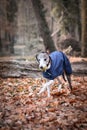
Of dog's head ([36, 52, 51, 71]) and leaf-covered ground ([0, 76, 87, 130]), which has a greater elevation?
dog's head ([36, 52, 51, 71])

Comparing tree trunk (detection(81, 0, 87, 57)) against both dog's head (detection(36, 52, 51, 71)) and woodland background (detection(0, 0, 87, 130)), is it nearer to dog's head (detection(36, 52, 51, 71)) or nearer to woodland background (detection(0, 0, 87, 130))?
woodland background (detection(0, 0, 87, 130))

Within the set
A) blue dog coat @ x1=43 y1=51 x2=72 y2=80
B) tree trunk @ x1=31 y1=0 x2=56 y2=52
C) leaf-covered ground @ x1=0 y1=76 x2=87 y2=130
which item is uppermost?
tree trunk @ x1=31 y1=0 x2=56 y2=52

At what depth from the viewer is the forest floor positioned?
5543 mm

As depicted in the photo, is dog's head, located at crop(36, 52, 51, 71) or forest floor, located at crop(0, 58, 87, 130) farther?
dog's head, located at crop(36, 52, 51, 71)

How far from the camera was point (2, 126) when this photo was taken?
5.53 m

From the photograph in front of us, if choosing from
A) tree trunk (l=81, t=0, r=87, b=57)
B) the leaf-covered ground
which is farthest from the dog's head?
tree trunk (l=81, t=0, r=87, b=57)

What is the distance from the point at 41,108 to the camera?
6551 mm

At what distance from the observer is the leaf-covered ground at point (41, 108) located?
5539mm

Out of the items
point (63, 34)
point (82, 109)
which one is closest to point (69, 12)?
point (63, 34)

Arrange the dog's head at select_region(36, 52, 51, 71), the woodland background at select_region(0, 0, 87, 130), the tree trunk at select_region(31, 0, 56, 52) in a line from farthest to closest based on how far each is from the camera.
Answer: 1. the tree trunk at select_region(31, 0, 56, 52)
2. the dog's head at select_region(36, 52, 51, 71)
3. the woodland background at select_region(0, 0, 87, 130)

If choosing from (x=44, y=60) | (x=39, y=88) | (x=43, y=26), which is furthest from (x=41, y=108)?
(x=43, y=26)

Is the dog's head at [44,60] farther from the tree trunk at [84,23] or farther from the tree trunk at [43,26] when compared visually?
the tree trunk at [43,26]

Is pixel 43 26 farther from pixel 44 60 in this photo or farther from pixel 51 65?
pixel 44 60

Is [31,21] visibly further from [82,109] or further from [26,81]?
[82,109]
